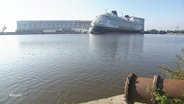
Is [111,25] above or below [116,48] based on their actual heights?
above

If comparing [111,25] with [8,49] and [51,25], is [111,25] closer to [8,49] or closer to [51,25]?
[51,25]

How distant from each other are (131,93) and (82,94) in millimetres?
4775

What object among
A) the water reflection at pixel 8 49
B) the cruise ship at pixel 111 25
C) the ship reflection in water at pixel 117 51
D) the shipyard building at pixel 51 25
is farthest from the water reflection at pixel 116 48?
the shipyard building at pixel 51 25

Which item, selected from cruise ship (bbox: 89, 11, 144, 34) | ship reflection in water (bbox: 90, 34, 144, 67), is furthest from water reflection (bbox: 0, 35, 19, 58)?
cruise ship (bbox: 89, 11, 144, 34)

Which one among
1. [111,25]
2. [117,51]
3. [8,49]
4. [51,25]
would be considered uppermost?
[51,25]

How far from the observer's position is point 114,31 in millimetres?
90938

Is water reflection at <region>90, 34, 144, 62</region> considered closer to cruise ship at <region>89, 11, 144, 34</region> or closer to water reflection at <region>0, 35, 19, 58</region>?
water reflection at <region>0, 35, 19, 58</region>

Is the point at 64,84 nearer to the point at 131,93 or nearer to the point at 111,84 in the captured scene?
the point at 111,84

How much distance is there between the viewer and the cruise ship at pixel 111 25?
Result: 279 feet

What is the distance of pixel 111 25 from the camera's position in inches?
3568

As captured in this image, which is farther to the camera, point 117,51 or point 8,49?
point 8,49

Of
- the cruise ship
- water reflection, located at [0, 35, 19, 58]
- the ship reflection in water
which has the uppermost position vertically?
the cruise ship

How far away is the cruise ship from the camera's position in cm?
8519

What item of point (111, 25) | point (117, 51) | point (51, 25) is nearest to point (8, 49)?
point (117, 51)
